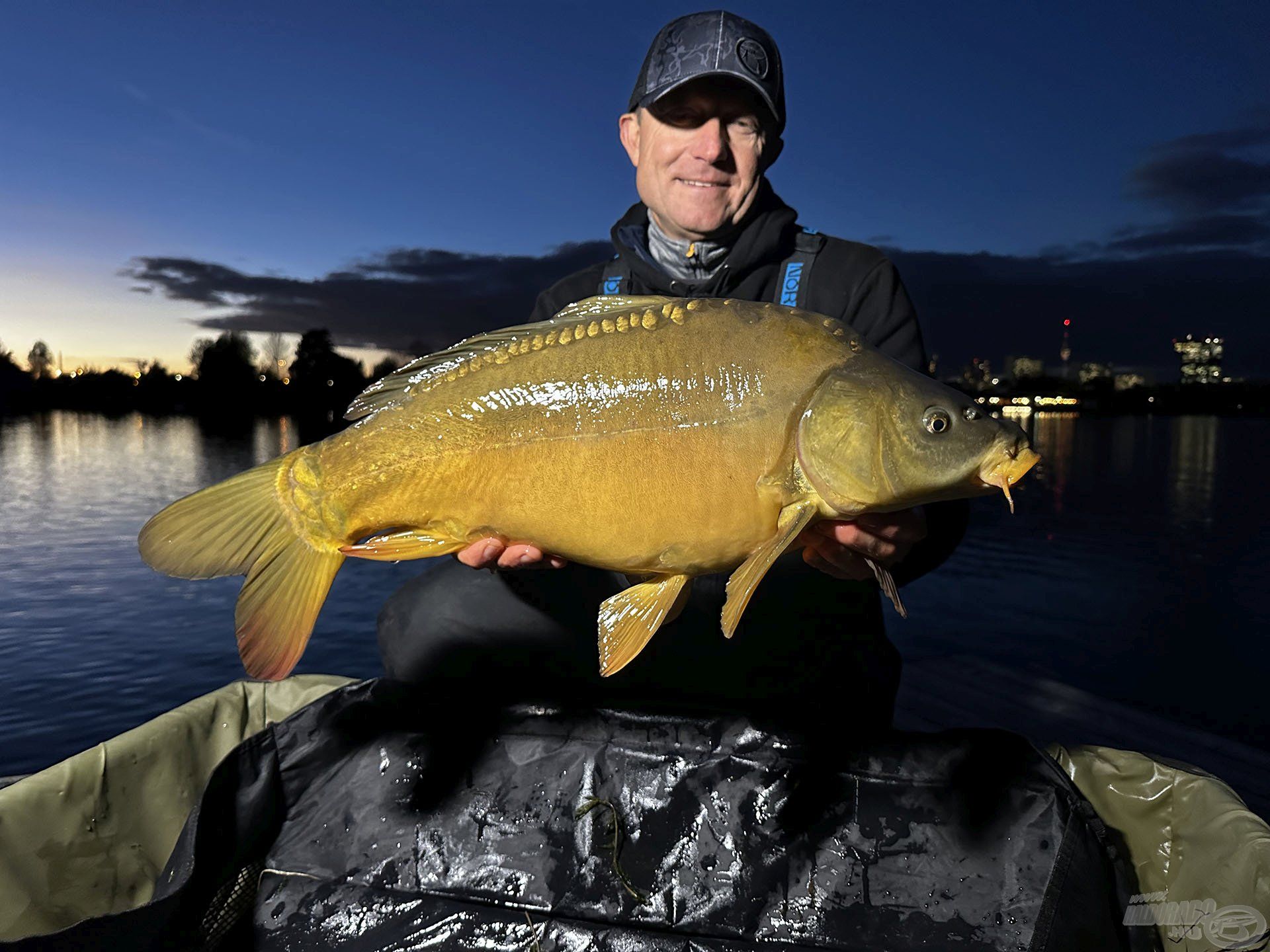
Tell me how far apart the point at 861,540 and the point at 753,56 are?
144 centimetres

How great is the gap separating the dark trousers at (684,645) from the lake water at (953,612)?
96.5 inches

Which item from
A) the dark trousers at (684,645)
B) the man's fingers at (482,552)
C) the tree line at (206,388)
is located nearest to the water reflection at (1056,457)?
the dark trousers at (684,645)

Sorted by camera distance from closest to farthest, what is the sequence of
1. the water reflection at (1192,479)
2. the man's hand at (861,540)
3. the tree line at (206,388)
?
the man's hand at (861,540)
the water reflection at (1192,479)
the tree line at (206,388)

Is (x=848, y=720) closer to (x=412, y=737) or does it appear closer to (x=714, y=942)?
(x=714, y=942)

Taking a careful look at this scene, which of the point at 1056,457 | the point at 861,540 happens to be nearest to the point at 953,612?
the point at 861,540

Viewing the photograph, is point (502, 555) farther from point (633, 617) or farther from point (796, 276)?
point (796, 276)

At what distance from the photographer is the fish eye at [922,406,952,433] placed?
1485 millimetres

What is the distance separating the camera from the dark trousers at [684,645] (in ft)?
7.66

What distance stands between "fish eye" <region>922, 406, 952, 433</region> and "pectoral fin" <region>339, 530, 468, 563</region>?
2.96 feet

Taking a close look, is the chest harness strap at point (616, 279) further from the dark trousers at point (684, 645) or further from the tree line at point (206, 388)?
the tree line at point (206, 388)

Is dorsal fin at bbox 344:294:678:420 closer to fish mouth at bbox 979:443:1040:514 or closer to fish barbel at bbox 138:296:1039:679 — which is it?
fish barbel at bbox 138:296:1039:679

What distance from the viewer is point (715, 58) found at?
2299mm

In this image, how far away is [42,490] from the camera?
→ 15.5m

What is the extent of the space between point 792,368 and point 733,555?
1.18 ft
